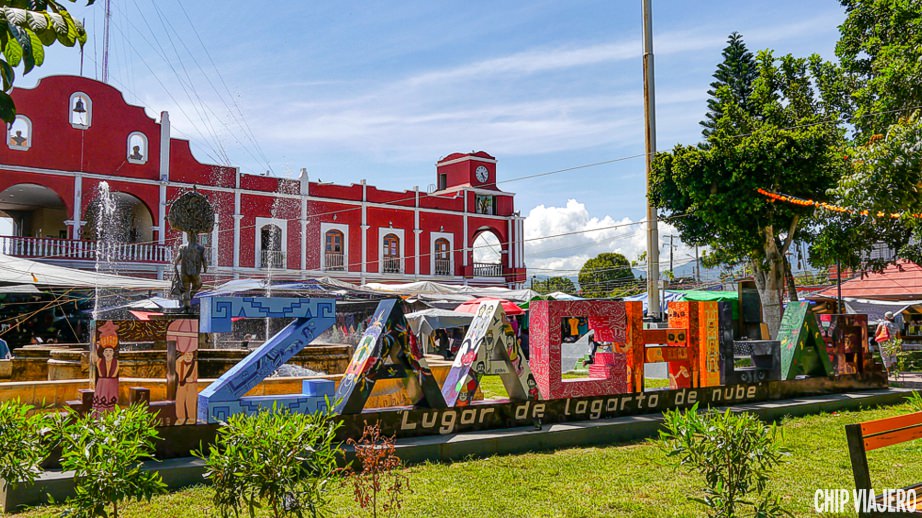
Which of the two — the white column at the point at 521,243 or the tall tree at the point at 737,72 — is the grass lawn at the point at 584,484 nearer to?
the tall tree at the point at 737,72

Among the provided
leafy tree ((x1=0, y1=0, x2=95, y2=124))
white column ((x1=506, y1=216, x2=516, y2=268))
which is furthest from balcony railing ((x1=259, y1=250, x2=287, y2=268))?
leafy tree ((x1=0, y1=0, x2=95, y2=124))

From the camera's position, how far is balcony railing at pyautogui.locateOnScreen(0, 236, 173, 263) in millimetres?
24672

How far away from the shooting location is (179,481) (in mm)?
5957

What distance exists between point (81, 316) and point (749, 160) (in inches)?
804

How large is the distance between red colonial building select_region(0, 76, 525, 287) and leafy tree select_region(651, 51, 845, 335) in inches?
578

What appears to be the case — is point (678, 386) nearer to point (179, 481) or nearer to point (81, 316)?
point (179, 481)

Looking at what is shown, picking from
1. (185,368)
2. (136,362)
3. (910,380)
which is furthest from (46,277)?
(910,380)

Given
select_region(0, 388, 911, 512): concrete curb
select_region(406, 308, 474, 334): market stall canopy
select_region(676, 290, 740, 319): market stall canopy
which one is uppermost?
select_region(676, 290, 740, 319): market stall canopy

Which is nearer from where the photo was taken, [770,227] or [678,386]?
[678,386]

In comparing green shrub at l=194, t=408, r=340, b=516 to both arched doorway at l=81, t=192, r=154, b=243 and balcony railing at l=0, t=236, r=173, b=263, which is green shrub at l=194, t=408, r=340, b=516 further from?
arched doorway at l=81, t=192, r=154, b=243

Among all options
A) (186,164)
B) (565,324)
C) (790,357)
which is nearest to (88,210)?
(186,164)

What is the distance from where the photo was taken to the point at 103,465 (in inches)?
145

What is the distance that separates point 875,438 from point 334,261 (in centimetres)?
3072

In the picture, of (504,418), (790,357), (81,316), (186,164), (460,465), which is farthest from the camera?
(186,164)
